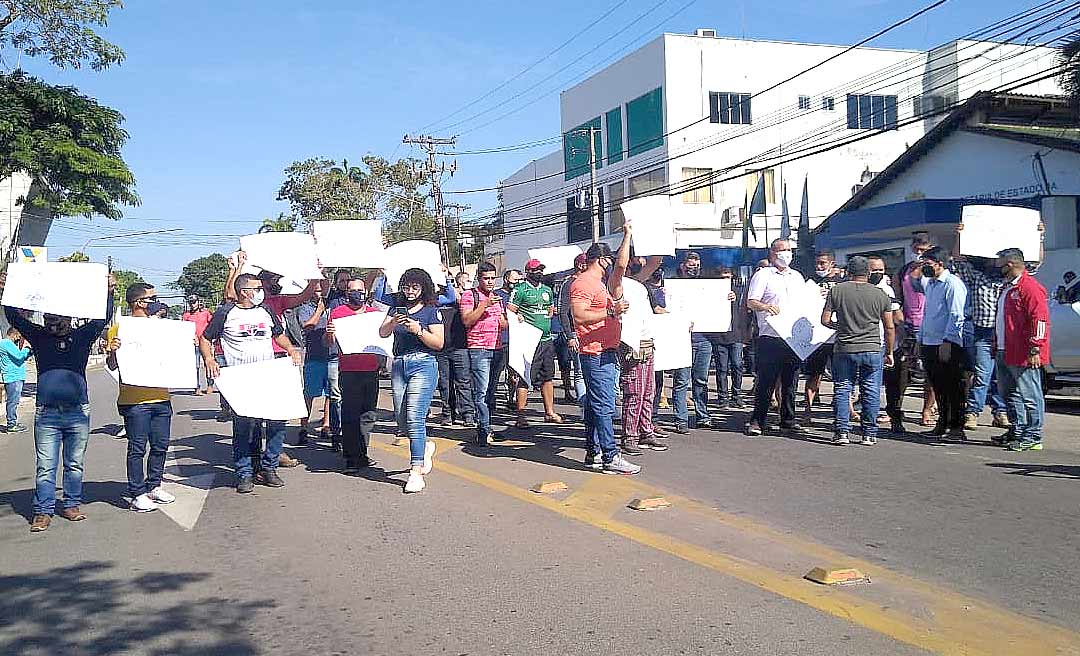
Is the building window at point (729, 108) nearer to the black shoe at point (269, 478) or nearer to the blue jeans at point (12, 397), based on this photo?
the blue jeans at point (12, 397)

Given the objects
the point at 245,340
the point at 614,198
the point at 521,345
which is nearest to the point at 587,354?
the point at 521,345

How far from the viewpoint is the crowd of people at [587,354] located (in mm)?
7562

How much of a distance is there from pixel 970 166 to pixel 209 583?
25.4m

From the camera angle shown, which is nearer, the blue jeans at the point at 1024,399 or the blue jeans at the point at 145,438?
the blue jeans at the point at 145,438

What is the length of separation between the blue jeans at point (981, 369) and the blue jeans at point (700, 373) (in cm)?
272

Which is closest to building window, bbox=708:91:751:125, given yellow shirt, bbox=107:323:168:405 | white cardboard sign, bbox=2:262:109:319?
yellow shirt, bbox=107:323:168:405

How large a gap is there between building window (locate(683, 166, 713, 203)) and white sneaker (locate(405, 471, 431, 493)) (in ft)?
117

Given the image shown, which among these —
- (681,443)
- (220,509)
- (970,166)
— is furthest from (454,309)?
(970,166)

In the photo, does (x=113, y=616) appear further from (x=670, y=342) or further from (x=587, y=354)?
(x=670, y=342)

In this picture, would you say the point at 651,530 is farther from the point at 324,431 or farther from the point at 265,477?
the point at 324,431

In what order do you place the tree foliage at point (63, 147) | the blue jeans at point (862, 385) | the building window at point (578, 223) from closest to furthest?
the blue jeans at point (862, 385) < the tree foliage at point (63, 147) < the building window at point (578, 223)

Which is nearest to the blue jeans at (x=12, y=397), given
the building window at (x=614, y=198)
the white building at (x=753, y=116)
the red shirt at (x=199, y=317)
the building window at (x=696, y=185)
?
the red shirt at (x=199, y=317)

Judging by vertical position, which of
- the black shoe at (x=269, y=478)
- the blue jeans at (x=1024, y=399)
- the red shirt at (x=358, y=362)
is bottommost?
the black shoe at (x=269, y=478)

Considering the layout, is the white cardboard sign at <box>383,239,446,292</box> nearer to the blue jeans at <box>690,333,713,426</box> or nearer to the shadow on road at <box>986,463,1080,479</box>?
the blue jeans at <box>690,333,713,426</box>
